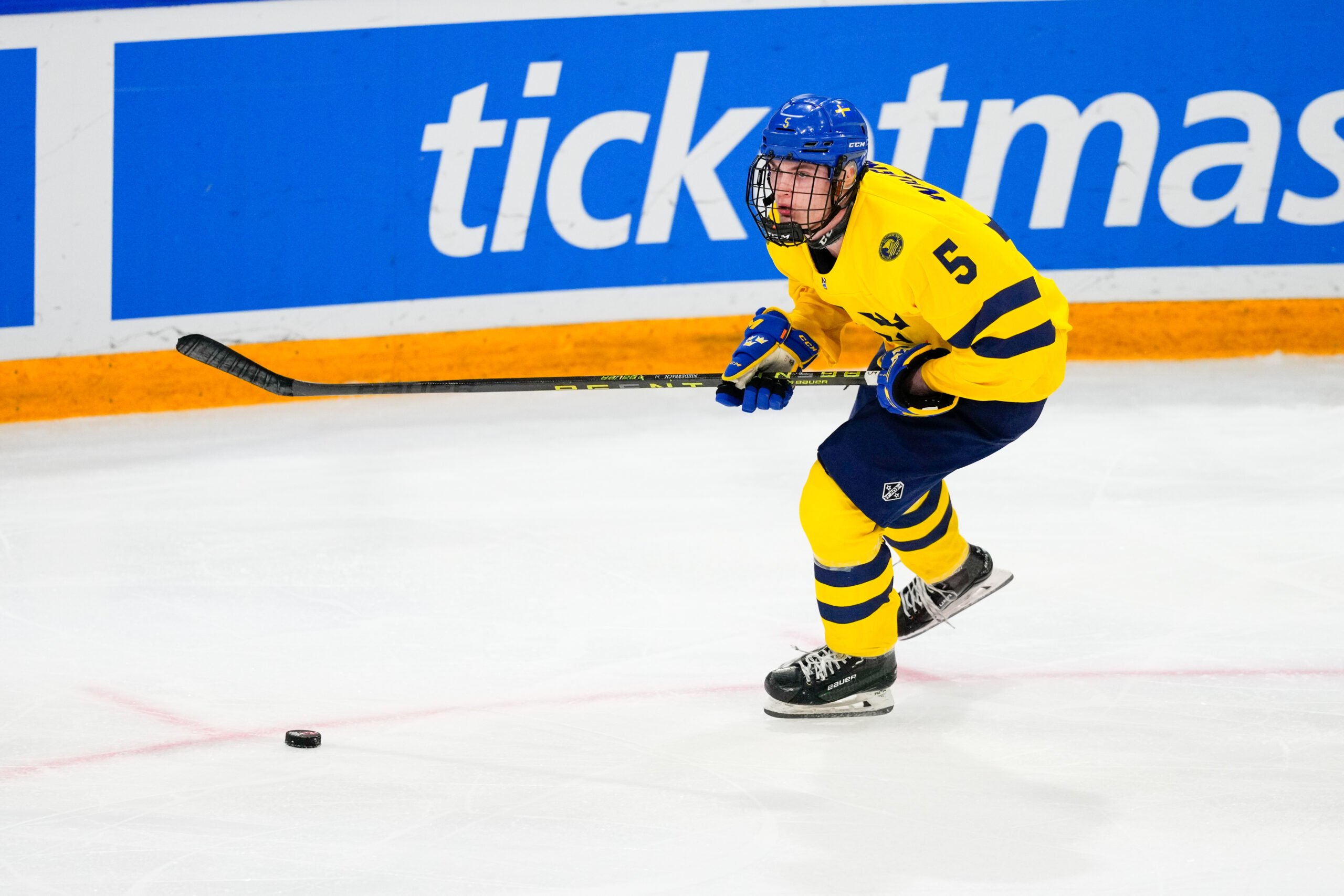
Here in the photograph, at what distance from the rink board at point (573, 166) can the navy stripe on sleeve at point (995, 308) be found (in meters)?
2.71

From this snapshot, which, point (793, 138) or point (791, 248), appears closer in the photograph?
point (793, 138)

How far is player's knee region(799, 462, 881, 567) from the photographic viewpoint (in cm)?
287

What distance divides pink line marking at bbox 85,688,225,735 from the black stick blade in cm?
62

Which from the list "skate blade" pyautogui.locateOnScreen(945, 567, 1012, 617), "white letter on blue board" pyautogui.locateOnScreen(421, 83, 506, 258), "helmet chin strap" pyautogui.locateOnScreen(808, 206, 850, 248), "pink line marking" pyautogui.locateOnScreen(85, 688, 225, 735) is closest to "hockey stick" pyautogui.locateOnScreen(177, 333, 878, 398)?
"helmet chin strap" pyautogui.locateOnScreen(808, 206, 850, 248)

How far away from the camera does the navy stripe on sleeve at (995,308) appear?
2727mm

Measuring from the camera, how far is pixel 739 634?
3436 millimetres

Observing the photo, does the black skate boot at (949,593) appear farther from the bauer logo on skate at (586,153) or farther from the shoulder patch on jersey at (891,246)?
the bauer logo on skate at (586,153)

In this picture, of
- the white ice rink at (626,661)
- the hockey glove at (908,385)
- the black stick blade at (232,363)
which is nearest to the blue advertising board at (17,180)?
the white ice rink at (626,661)

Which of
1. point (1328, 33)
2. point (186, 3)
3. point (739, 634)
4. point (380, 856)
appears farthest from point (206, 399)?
point (1328, 33)

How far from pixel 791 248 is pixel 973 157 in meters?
2.68

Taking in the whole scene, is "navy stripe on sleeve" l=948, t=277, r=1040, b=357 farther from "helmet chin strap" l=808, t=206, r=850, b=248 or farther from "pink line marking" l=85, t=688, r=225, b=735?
"pink line marking" l=85, t=688, r=225, b=735

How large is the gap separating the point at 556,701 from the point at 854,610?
1.88 feet

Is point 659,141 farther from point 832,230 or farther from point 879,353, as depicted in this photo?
point 832,230

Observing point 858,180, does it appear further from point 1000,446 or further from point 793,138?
point 1000,446
